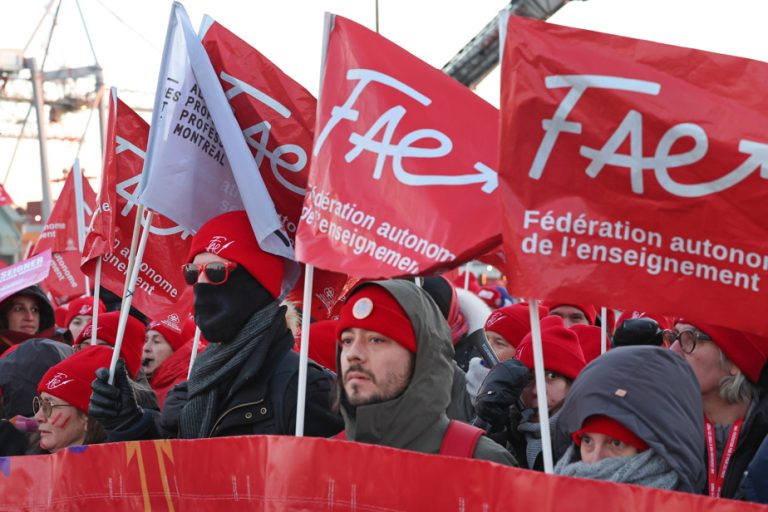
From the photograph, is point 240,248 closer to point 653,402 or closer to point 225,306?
point 225,306

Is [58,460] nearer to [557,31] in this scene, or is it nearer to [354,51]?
[354,51]

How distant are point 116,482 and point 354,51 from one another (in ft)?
5.70

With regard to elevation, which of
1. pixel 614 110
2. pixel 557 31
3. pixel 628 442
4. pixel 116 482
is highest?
pixel 557 31

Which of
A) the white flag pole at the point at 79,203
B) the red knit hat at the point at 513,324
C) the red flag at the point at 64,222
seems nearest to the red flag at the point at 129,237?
the red knit hat at the point at 513,324

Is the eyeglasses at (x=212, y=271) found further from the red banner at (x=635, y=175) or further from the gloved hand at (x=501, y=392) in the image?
the red banner at (x=635, y=175)

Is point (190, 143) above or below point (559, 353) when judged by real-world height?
above

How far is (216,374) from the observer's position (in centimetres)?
448

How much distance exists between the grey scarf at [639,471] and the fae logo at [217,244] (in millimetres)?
1831

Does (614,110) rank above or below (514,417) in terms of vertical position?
above

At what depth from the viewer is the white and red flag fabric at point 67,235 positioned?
9.54 meters

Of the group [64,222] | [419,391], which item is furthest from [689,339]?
[64,222]

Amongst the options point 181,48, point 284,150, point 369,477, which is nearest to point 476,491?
point 369,477

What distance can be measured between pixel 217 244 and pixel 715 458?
6.79ft

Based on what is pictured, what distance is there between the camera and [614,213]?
11.0 feet
